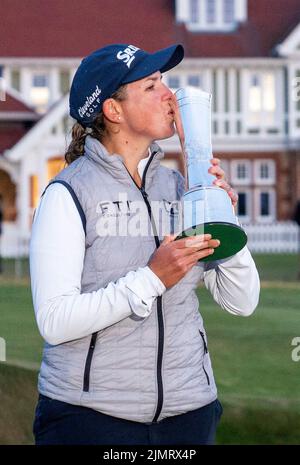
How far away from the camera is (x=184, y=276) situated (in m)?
2.75

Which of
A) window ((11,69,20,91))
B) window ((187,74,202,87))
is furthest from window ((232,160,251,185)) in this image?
window ((11,69,20,91))

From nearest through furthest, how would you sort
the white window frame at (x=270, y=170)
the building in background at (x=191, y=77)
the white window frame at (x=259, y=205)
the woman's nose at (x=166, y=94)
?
the woman's nose at (x=166, y=94)
the white window frame at (x=259, y=205)
the building in background at (x=191, y=77)
the white window frame at (x=270, y=170)

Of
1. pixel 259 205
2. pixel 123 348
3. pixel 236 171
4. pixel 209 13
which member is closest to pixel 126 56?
pixel 123 348

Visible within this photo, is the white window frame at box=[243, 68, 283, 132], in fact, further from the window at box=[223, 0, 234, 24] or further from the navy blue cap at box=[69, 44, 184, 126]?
the navy blue cap at box=[69, 44, 184, 126]

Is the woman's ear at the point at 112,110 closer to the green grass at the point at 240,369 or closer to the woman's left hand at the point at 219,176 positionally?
the woman's left hand at the point at 219,176

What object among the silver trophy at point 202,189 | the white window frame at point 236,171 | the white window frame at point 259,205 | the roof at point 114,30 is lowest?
the white window frame at point 259,205

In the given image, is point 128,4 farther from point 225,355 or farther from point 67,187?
point 67,187

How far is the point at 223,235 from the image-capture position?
2.58 m

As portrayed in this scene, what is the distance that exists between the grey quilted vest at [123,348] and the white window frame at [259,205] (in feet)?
99.2

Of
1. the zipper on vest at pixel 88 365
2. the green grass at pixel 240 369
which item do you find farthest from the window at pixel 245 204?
the zipper on vest at pixel 88 365

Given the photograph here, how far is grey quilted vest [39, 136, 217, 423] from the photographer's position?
269cm

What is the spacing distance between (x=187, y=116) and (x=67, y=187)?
35 cm

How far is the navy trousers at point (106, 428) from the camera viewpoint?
2.71 metres
